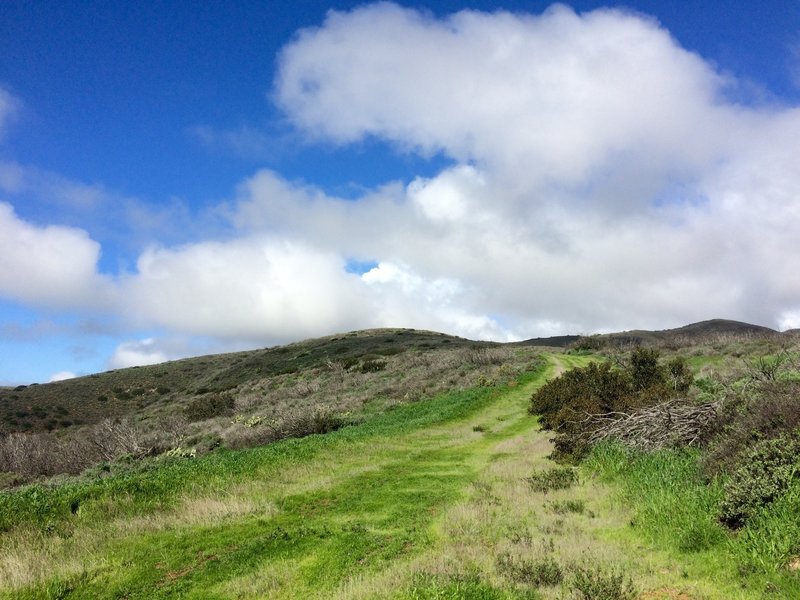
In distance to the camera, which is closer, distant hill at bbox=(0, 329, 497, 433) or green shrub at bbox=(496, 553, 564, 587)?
green shrub at bbox=(496, 553, 564, 587)

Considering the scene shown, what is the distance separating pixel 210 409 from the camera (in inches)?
1690

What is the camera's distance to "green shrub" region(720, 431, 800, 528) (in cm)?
792

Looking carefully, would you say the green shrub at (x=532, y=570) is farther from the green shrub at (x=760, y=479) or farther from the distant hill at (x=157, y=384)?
the distant hill at (x=157, y=384)

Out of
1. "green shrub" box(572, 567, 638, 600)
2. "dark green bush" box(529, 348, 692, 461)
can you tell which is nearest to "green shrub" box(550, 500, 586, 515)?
"green shrub" box(572, 567, 638, 600)

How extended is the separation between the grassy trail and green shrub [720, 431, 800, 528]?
53.6 inches

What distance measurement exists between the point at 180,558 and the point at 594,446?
11.7 meters

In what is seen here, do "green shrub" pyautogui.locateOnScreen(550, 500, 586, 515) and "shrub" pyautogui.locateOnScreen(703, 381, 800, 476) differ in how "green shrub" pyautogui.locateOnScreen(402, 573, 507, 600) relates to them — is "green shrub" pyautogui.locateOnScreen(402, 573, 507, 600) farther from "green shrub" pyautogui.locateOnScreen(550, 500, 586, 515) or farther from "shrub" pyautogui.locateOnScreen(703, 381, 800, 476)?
"shrub" pyautogui.locateOnScreen(703, 381, 800, 476)

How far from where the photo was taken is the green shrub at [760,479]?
792 centimetres

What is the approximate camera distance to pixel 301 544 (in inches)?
393

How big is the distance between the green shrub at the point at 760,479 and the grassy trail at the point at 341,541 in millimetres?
1361

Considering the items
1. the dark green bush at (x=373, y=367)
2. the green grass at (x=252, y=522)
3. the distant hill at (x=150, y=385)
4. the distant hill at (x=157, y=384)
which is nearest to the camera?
the green grass at (x=252, y=522)

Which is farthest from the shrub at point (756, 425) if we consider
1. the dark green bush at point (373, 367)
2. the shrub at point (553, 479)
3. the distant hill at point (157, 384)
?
the distant hill at point (157, 384)

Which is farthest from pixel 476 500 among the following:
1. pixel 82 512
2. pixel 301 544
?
pixel 82 512

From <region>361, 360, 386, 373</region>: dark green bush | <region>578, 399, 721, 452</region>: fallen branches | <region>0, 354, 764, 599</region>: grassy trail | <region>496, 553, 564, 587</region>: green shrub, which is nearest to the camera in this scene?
<region>496, 553, 564, 587</region>: green shrub
